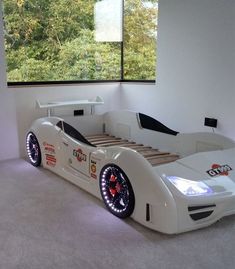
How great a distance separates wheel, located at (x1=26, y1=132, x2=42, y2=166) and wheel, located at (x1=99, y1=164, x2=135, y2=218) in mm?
1212

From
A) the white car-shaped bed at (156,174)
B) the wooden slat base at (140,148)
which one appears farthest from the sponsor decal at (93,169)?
the wooden slat base at (140,148)

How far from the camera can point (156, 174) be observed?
79.8 inches

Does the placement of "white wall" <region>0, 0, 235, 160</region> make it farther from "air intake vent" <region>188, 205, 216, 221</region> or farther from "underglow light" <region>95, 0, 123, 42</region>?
"air intake vent" <region>188, 205, 216, 221</region>

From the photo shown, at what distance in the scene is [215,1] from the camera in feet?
10.2

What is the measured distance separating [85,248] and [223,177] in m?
1.03

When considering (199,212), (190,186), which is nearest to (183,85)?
(190,186)

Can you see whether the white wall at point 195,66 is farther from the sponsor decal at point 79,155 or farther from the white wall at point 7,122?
the white wall at point 7,122

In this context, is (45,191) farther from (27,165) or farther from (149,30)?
(149,30)

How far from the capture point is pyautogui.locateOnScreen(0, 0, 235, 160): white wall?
10.3 feet

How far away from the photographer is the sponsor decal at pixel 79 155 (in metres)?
2.63

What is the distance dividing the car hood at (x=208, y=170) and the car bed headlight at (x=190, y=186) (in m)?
0.03

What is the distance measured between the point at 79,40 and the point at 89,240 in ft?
9.51

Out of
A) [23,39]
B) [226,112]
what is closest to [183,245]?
[226,112]

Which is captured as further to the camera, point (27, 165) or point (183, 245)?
point (27, 165)
